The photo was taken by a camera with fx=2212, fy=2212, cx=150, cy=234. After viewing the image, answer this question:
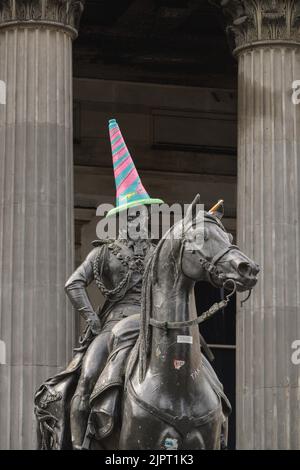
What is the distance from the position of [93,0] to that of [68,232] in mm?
7468

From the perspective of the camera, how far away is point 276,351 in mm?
32625

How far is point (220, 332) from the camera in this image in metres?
41.4

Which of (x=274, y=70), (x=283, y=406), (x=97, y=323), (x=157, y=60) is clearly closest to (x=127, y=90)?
(x=157, y=60)

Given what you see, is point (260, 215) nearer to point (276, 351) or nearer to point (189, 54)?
point (276, 351)

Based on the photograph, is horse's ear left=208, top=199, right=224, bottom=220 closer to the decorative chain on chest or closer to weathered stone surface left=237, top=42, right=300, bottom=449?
the decorative chain on chest

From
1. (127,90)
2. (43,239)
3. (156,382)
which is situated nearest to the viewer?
(156,382)

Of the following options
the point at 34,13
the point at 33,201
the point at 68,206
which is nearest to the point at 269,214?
the point at 68,206

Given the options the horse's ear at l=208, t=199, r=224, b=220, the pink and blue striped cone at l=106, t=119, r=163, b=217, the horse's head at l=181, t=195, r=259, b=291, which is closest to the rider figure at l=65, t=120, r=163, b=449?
the pink and blue striped cone at l=106, t=119, r=163, b=217

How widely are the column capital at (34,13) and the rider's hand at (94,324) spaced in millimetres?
10841

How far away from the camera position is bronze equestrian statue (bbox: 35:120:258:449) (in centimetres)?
2034

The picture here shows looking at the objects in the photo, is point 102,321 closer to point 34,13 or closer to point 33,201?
point 33,201

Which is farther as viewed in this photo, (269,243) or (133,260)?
(269,243)

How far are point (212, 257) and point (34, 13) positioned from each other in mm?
13308

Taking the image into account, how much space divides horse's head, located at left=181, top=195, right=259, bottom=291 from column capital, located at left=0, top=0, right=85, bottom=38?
12.7m
